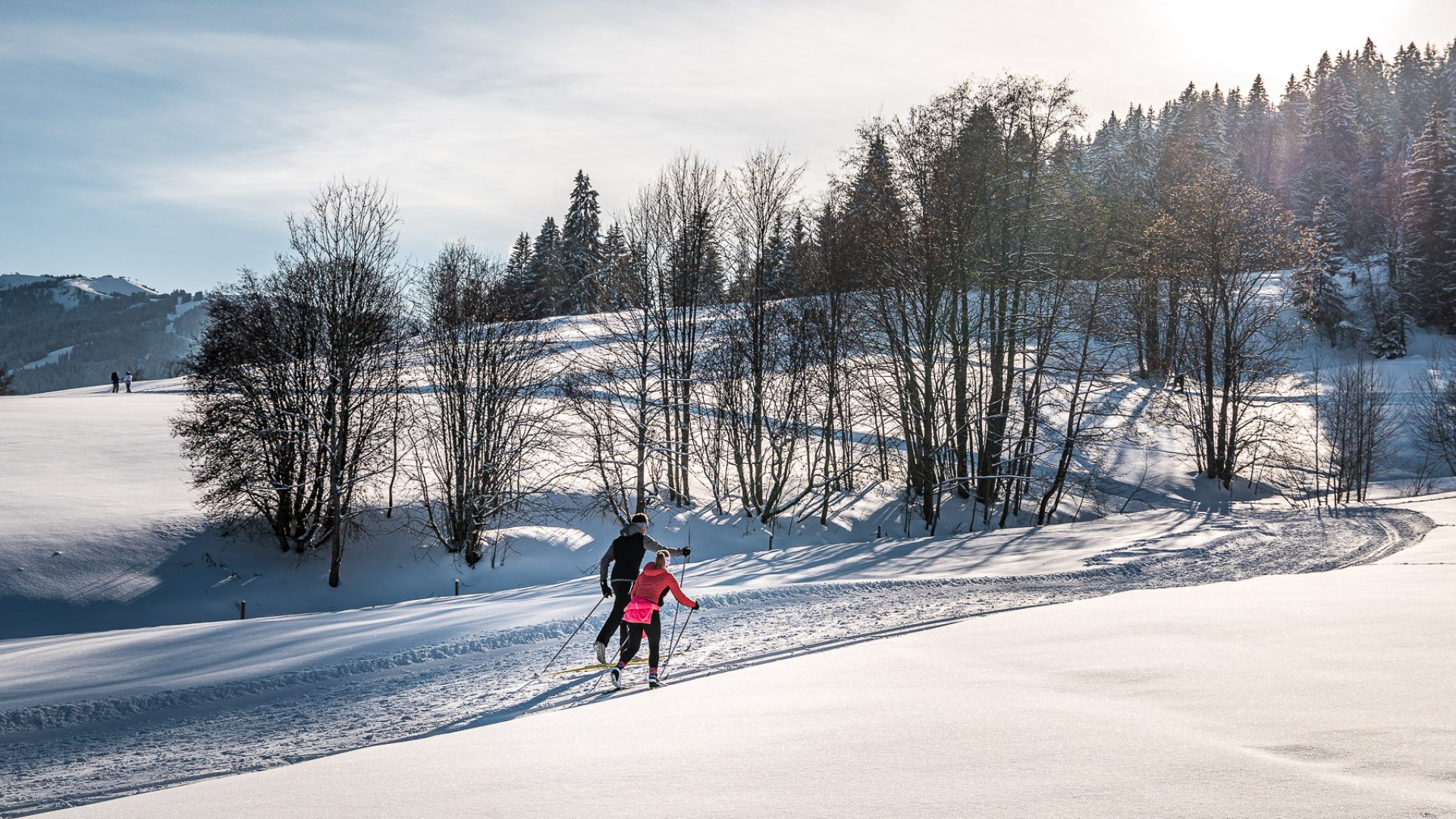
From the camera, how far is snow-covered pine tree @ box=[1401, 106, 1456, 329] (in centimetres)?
6500

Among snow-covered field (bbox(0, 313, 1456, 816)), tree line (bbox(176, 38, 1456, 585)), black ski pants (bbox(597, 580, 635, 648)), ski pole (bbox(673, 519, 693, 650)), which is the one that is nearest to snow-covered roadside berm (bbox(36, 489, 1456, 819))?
snow-covered field (bbox(0, 313, 1456, 816))

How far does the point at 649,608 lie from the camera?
9.81 m


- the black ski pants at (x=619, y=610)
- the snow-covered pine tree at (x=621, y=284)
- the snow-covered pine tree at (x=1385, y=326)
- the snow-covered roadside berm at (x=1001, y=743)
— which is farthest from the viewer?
the snow-covered pine tree at (x=1385, y=326)

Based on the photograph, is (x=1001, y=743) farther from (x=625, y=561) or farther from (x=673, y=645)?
(x=673, y=645)

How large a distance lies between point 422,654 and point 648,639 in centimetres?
333

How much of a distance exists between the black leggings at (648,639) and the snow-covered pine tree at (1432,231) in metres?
78.5

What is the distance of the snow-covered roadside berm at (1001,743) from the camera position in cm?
373

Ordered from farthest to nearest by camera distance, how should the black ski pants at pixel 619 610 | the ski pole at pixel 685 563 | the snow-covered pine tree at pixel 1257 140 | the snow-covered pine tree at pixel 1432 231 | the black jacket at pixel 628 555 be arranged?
the snow-covered pine tree at pixel 1257 140
the snow-covered pine tree at pixel 1432 231
the ski pole at pixel 685 563
the black jacket at pixel 628 555
the black ski pants at pixel 619 610

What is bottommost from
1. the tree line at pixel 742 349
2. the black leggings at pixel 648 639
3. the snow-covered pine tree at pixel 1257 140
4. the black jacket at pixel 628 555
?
the black leggings at pixel 648 639

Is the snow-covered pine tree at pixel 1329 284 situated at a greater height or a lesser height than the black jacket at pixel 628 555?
greater

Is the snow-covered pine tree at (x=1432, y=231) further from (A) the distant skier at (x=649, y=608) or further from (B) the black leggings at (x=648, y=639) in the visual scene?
(B) the black leggings at (x=648, y=639)

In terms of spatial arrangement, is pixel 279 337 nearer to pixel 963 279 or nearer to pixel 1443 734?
pixel 963 279

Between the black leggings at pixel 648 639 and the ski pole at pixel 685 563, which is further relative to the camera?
the ski pole at pixel 685 563

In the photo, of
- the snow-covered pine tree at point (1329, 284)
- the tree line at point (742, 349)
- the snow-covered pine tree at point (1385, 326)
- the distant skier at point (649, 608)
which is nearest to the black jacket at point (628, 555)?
the distant skier at point (649, 608)
